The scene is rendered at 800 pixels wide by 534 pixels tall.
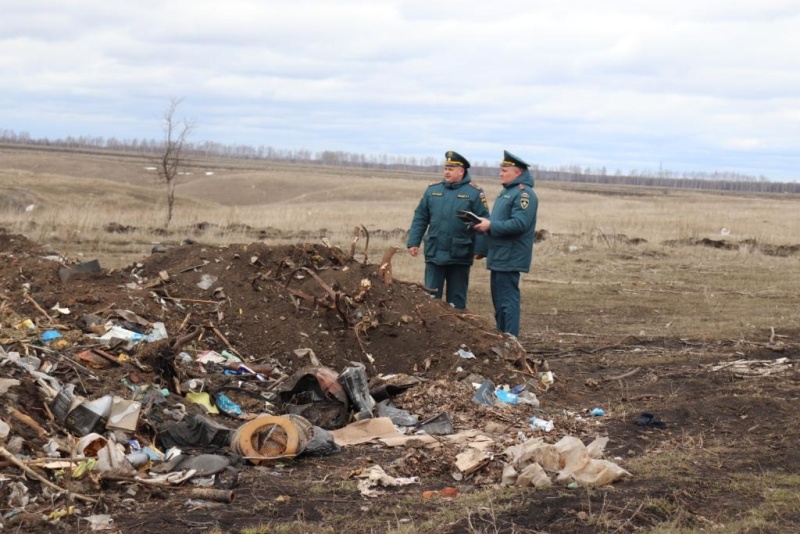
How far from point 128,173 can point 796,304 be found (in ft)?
236

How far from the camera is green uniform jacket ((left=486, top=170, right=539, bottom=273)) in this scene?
29.4 ft

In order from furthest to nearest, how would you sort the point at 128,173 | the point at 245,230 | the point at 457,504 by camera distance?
the point at 128,173
the point at 245,230
the point at 457,504

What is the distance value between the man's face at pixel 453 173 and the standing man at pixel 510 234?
514 millimetres

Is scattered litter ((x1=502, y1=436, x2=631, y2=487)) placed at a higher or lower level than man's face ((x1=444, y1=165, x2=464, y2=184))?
lower

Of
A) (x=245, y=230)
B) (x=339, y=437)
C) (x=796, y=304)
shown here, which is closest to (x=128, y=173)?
(x=245, y=230)

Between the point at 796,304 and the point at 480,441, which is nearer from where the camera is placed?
the point at 480,441

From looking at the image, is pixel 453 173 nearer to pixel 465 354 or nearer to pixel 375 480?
pixel 465 354

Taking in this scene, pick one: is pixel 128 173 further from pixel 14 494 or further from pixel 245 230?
pixel 14 494

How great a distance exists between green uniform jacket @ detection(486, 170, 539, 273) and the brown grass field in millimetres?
1193

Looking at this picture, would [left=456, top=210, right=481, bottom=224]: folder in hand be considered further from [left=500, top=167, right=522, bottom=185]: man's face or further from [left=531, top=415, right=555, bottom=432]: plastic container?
[left=531, top=415, right=555, bottom=432]: plastic container

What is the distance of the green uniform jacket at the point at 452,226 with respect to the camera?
9.47 m

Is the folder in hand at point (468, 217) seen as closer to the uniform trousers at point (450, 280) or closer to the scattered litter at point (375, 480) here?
the uniform trousers at point (450, 280)


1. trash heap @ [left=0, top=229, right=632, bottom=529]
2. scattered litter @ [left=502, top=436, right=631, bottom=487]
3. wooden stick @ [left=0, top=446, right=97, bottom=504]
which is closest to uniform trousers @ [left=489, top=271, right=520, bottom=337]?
trash heap @ [left=0, top=229, right=632, bottom=529]

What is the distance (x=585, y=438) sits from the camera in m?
6.51
